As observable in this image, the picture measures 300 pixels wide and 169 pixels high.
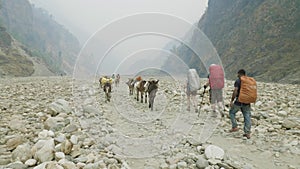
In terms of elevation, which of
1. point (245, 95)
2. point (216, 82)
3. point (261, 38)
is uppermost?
point (261, 38)

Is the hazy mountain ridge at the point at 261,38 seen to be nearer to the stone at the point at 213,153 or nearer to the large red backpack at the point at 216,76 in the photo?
the large red backpack at the point at 216,76

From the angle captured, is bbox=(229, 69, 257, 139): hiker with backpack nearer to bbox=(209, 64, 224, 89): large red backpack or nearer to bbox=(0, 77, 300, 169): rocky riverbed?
bbox=(0, 77, 300, 169): rocky riverbed

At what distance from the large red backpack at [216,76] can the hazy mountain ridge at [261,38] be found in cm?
2280

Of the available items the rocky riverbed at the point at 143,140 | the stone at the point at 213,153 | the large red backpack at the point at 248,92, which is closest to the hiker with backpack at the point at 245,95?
the large red backpack at the point at 248,92

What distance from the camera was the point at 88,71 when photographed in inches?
320

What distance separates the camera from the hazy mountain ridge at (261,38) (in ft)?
134

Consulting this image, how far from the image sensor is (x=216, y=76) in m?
8.67

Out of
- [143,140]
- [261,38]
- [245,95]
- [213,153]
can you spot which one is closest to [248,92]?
[245,95]

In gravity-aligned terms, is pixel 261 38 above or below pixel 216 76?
above

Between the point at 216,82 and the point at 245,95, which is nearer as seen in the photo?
the point at 245,95

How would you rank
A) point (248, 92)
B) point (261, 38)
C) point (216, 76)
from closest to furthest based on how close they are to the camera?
point (248, 92), point (216, 76), point (261, 38)

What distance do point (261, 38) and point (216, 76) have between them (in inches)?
2025

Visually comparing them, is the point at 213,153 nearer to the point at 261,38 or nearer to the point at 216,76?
the point at 216,76

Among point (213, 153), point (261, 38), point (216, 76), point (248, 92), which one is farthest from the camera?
point (261, 38)
